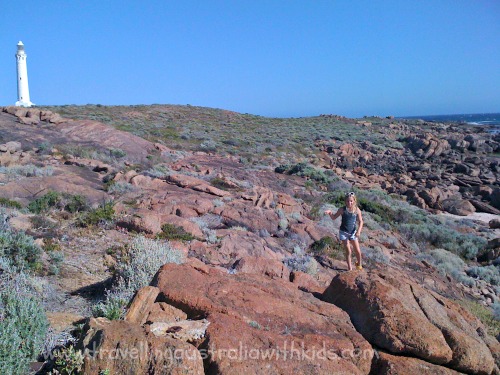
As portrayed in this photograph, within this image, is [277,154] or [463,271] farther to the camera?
[277,154]

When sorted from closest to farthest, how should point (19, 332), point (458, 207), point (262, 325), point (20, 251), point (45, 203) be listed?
point (19, 332)
point (262, 325)
point (20, 251)
point (45, 203)
point (458, 207)

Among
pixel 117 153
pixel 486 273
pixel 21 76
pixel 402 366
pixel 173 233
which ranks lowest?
pixel 486 273

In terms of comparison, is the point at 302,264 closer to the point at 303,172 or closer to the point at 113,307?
the point at 113,307

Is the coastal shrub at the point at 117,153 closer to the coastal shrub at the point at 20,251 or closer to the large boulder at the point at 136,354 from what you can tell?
the coastal shrub at the point at 20,251

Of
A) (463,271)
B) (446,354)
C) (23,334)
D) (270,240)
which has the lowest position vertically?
(463,271)

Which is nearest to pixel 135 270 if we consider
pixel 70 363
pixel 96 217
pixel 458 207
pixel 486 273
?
pixel 70 363

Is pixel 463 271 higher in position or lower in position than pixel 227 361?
lower

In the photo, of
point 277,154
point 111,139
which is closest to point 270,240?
point 111,139

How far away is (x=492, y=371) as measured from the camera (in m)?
3.88

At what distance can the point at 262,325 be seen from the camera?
3.67m

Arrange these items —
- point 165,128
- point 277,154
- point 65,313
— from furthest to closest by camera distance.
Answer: point 165,128
point 277,154
point 65,313

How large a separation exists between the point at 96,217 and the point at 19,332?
5.18 m

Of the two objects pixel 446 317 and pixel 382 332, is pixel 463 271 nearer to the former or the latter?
pixel 446 317

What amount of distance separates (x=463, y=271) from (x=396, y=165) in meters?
22.2
